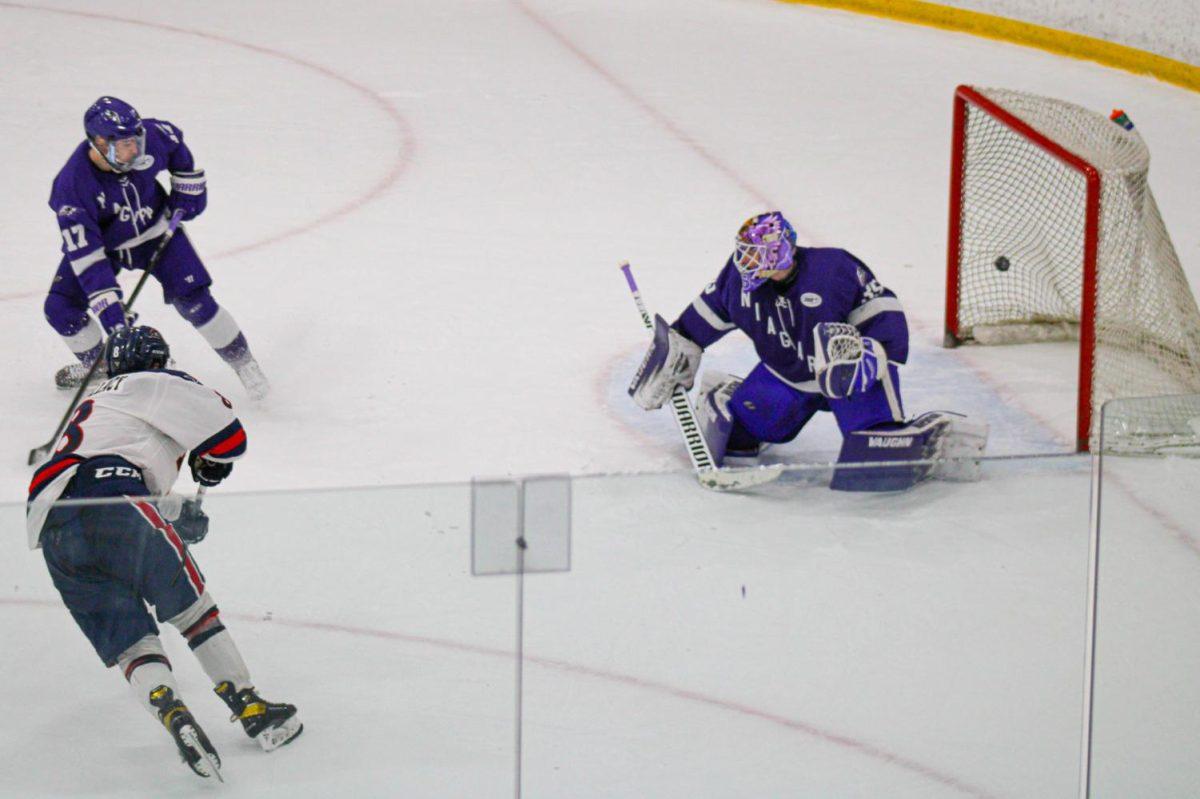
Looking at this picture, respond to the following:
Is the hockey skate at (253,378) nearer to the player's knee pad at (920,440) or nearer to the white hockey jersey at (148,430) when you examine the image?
the white hockey jersey at (148,430)

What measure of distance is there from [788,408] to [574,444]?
538mm

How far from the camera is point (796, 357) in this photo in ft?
13.4

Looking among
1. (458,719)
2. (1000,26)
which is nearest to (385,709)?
(458,719)

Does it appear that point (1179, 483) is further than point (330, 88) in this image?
No

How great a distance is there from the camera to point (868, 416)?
405 cm

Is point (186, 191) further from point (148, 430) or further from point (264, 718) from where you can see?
point (264, 718)

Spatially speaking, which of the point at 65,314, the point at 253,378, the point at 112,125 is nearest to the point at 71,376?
the point at 65,314

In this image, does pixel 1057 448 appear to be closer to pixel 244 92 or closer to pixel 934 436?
pixel 934 436

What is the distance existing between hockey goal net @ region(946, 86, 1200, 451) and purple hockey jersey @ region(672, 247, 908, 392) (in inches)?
21.9

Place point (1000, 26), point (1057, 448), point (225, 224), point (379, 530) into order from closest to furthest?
point (379, 530) → point (1057, 448) → point (225, 224) → point (1000, 26)

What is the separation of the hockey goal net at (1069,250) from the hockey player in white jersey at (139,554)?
222 centimetres

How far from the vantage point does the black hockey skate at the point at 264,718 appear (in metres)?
2.64

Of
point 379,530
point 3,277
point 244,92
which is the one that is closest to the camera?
point 379,530

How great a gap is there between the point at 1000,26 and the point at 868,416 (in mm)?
4170
